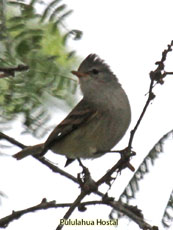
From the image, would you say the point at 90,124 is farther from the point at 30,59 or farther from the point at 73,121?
the point at 30,59

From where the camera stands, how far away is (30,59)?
3568 millimetres

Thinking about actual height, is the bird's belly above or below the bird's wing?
below

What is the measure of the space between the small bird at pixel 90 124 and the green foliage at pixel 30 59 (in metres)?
0.95

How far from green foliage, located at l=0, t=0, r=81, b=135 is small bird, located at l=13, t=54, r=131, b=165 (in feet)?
3.10

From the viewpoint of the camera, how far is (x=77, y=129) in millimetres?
5125

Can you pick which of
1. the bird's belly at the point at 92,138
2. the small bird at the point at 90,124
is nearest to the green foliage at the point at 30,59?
the small bird at the point at 90,124

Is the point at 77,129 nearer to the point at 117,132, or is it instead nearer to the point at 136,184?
the point at 117,132

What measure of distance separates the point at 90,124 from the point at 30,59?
1.59m

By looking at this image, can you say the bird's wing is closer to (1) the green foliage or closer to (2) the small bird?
(2) the small bird

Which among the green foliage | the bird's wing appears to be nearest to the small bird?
the bird's wing

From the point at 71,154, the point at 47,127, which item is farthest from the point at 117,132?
the point at 47,127

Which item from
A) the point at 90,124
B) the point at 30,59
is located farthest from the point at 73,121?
the point at 30,59

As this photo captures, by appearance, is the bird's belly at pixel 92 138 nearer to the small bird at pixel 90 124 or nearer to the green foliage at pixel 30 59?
the small bird at pixel 90 124

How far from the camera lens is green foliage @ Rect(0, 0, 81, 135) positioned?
140 inches
